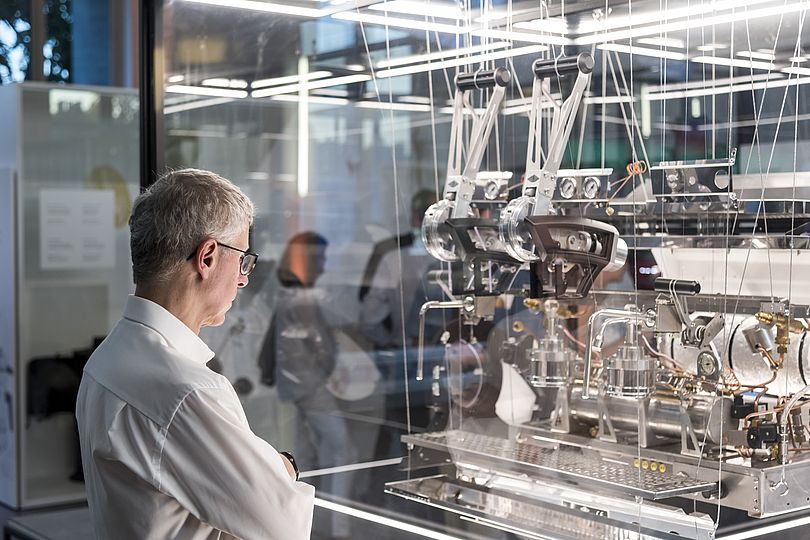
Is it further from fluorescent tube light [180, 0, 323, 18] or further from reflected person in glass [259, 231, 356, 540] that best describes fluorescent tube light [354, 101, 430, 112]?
reflected person in glass [259, 231, 356, 540]

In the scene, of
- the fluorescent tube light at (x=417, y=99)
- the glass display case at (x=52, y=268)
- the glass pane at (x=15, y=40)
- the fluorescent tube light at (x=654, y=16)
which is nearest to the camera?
the fluorescent tube light at (x=654, y=16)

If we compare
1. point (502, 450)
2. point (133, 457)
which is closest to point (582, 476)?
point (502, 450)

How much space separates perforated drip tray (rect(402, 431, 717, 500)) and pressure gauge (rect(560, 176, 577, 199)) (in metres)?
0.56

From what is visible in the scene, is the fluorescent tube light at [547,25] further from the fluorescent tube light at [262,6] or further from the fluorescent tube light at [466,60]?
the fluorescent tube light at [262,6]

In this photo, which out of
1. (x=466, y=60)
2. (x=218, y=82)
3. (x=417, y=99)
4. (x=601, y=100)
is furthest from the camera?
(x=218, y=82)

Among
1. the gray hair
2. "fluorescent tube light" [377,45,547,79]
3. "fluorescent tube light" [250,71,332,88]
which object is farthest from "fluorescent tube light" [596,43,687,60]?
"fluorescent tube light" [250,71,332,88]

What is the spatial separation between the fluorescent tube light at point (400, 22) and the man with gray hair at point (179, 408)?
55.8 inches

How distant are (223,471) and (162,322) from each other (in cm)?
24

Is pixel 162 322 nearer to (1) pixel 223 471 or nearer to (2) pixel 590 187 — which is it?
(1) pixel 223 471

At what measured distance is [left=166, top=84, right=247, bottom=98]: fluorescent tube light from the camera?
12.1ft

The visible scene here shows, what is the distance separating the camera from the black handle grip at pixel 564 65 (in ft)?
7.86

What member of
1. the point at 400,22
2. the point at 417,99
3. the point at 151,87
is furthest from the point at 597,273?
the point at 151,87

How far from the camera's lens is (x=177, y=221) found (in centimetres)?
160

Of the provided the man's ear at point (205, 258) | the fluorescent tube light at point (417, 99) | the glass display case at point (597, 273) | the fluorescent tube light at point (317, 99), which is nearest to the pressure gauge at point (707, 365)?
the glass display case at point (597, 273)
